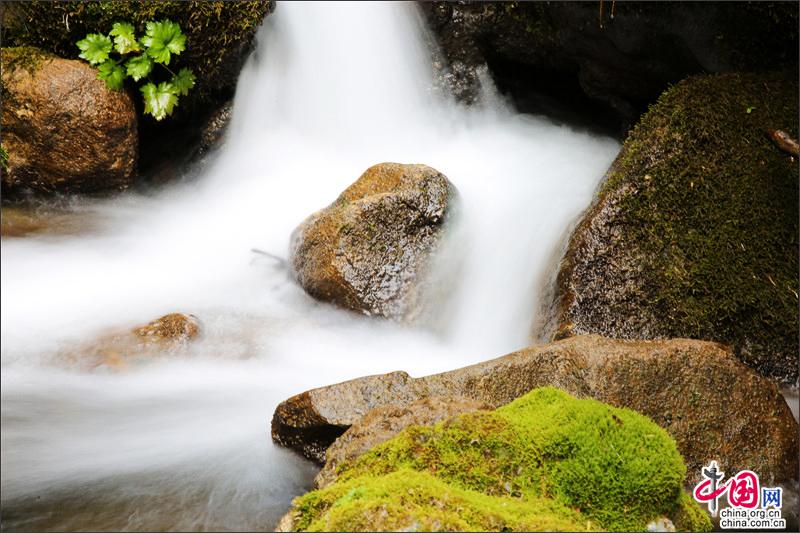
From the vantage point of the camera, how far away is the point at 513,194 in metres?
6.44

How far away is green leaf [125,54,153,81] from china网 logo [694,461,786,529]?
19.2 feet

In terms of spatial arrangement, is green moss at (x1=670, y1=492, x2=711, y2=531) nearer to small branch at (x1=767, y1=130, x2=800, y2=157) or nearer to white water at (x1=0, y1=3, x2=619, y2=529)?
white water at (x1=0, y1=3, x2=619, y2=529)

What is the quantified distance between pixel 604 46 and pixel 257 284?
3960 mm

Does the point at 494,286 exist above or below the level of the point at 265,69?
below

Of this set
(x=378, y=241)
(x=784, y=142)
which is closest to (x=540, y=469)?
(x=378, y=241)

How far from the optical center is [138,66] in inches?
268

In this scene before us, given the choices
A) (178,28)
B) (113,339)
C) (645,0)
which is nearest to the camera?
(113,339)

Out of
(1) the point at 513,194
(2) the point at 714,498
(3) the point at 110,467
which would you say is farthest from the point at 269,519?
(1) the point at 513,194

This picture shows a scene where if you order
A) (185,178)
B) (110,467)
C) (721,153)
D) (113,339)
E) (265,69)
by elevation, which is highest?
(265,69)

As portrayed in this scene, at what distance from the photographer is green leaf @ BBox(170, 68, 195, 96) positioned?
7160 millimetres

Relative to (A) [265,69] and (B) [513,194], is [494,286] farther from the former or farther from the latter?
(A) [265,69]

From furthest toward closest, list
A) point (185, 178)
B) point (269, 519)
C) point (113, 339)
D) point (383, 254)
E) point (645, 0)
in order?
point (185, 178) → point (645, 0) → point (383, 254) → point (113, 339) → point (269, 519)

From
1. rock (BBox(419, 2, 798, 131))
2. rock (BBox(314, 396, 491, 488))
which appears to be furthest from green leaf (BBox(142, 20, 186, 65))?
rock (BBox(314, 396, 491, 488))

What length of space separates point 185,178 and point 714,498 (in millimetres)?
5978
